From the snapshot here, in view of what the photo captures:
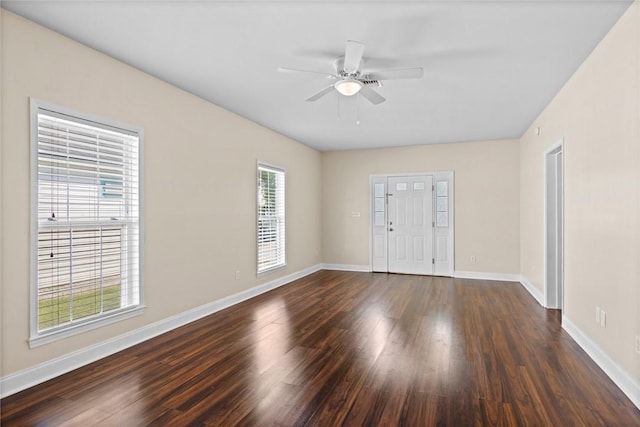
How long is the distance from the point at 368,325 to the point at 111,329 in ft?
8.23

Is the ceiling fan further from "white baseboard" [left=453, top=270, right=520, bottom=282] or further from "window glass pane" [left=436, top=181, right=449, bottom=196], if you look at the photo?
"white baseboard" [left=453, top=270, right=520, bottom=282]

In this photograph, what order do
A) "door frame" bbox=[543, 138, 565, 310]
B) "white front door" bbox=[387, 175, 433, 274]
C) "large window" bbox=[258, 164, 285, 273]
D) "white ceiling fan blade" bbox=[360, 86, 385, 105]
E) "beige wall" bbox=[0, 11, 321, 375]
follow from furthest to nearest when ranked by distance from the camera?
"white front door" bbox=[387, 175, 433, 274] < "large window" bbox=[258, 164, 285, 273] < "door frame" bbox=[543, 138, 565, 310] < "white ceiling fan blade" bbox=[360, 86, 385, 105] < "beige wall" bbox=[0, 11, 321, 375]

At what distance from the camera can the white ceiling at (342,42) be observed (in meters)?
2.31

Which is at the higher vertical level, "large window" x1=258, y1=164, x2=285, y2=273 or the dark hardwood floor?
"large window" x1=258, y1=164, x2=285, y2=273

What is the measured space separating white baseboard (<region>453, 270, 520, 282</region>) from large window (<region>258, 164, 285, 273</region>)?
3.39 metres

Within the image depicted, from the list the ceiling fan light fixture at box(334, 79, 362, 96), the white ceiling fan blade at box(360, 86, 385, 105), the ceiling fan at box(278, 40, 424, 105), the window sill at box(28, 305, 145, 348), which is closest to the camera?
the window sill at box(28, 305, 145, 348)

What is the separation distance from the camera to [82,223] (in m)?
2.85

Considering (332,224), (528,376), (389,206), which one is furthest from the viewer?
(332,224)

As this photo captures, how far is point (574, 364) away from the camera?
2.80 meters

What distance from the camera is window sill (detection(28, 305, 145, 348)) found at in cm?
251

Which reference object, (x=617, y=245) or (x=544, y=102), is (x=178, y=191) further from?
(x=544, y=102)

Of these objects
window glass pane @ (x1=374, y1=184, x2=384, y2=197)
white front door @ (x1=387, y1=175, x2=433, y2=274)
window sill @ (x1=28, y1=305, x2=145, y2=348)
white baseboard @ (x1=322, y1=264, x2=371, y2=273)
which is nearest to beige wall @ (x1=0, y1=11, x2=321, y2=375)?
window sill @ (x1=28, y1=305, x2=145, y2=348)

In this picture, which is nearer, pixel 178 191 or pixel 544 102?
pixel 178 191

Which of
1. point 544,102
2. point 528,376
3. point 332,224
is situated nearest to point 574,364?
point 528,376
